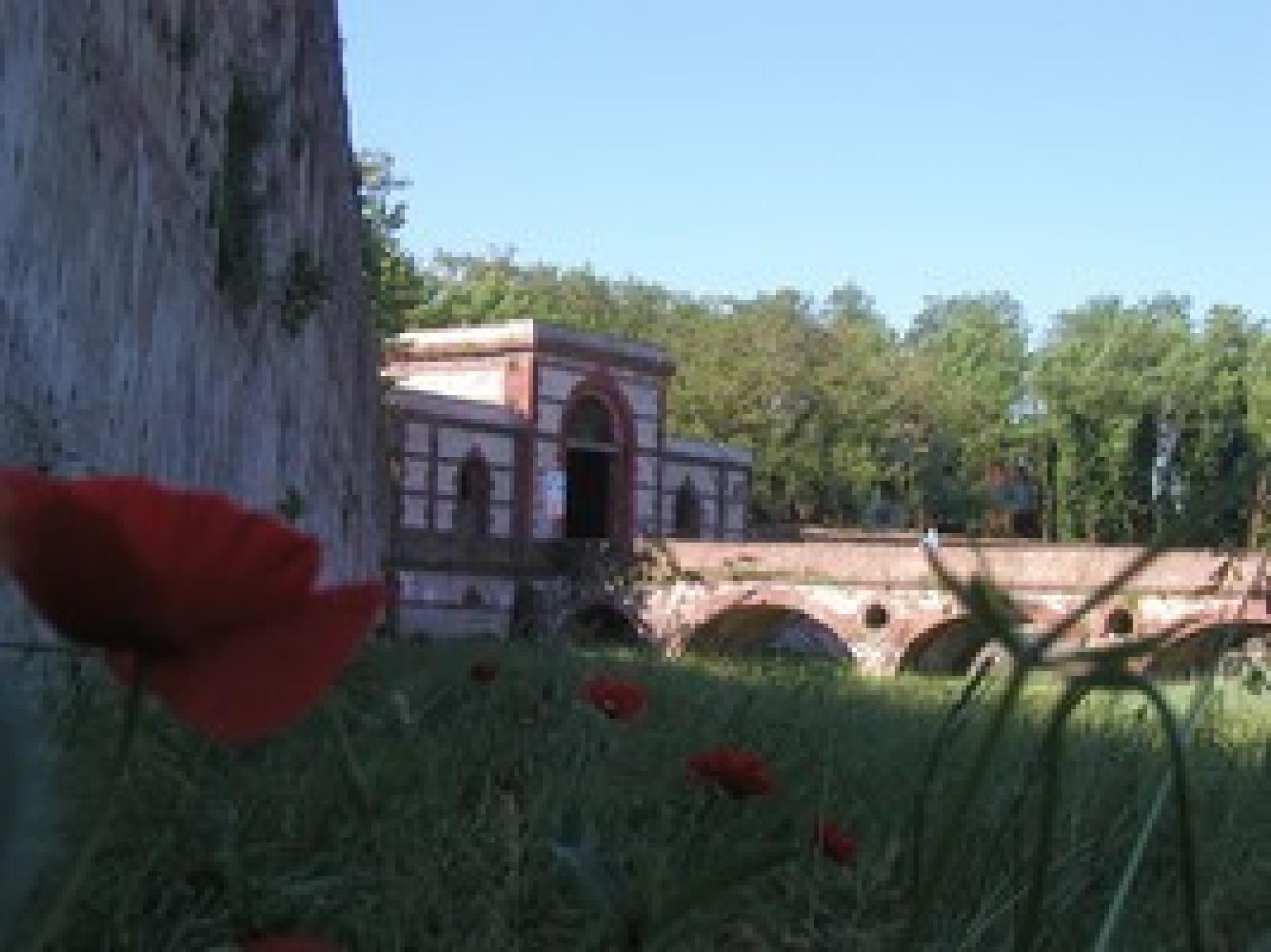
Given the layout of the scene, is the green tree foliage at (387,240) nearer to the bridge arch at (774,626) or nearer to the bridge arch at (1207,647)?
the bridge arch at (774,626)

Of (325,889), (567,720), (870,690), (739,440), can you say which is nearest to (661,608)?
(739,440)

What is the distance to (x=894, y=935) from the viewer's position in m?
2.05

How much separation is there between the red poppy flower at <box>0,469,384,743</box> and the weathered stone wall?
2992mm

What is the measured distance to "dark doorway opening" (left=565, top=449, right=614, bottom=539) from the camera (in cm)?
3362

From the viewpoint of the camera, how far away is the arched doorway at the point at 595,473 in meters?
32.8

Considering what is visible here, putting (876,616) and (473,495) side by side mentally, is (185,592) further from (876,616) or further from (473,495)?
(473,495)

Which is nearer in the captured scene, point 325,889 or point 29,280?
point 325,889

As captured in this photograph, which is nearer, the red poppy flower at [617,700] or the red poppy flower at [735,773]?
the red poppy flower at [735,773]

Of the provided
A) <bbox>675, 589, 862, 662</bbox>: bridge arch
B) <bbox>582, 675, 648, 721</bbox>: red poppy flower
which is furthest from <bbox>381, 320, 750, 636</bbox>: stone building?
<bbox>582, 675, 648, 721</bbox>: red poppy flower

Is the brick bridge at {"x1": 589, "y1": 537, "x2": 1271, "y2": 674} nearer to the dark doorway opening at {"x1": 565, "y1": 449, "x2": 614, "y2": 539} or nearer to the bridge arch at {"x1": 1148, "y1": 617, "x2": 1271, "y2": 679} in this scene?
the dark doorway opening at {"x1": 565, "y1": 449, "x2": 614, "y2": 539}

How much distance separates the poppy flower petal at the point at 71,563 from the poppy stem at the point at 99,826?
2 centimetres

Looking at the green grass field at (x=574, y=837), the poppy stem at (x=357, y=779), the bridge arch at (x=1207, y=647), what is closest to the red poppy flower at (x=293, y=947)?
the green grass field at (x=574, y=837)

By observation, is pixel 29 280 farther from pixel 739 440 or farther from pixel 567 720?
pixel 739 440

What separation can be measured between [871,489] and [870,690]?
37776 millimetres
